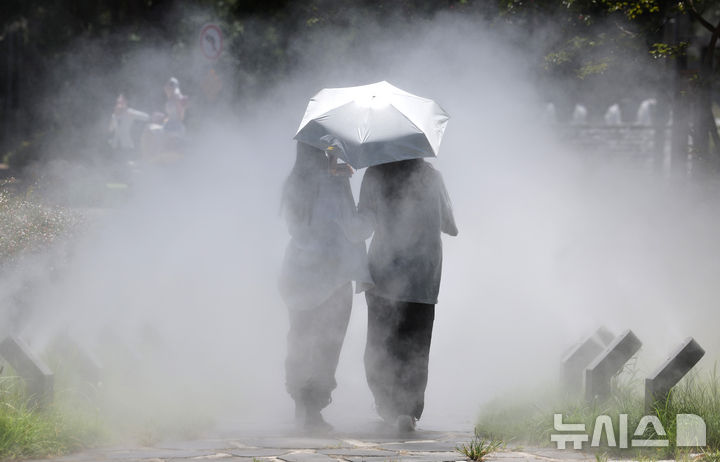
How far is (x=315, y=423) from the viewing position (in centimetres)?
650

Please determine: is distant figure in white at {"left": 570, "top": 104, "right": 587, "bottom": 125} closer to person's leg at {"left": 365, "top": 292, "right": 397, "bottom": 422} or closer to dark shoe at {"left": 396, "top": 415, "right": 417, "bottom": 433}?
person's leg at {"left": 365, "top": 292, "right": 397, "bottom": 422}

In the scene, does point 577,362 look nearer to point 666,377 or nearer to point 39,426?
point 666,377

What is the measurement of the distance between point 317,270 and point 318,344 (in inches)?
16.5

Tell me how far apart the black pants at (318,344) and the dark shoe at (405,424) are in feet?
1.51

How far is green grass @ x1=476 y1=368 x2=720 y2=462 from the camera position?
18.5ft

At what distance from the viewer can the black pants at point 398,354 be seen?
21.6 feet

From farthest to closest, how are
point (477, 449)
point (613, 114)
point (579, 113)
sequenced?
point (613, 114)
point (579, 113)
point (477, 449)

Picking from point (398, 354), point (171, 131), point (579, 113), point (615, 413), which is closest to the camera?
point (615, 413)

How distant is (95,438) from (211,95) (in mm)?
11460

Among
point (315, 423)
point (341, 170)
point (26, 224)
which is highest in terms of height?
point (26, 224)

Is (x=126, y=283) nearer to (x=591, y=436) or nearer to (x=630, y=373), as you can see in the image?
(x=630, y=373)

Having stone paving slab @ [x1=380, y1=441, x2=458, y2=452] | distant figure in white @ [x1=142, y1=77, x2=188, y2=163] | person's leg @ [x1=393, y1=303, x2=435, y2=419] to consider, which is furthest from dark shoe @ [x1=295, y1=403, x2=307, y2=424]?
distant figure in white @ [x1=142, y1=77, x2=188, y2=163]

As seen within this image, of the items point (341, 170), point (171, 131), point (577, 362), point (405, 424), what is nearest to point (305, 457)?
point (405, 424)

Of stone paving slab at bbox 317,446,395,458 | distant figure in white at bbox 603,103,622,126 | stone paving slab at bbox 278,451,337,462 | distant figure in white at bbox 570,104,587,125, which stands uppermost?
distant figure in white at bbox 603,103,622,126
